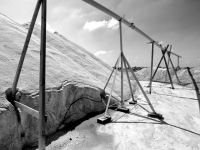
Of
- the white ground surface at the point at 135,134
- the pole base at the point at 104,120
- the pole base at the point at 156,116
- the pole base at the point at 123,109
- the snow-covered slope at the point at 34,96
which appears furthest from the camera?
the pole base at the point at 123,109

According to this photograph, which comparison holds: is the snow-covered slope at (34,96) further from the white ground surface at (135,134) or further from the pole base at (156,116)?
the pole base at (156,116)

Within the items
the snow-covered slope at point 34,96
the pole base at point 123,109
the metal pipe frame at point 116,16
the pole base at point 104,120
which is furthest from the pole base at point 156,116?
the metal pipe frame at point 116,16

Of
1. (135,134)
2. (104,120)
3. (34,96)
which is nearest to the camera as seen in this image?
(34,96)

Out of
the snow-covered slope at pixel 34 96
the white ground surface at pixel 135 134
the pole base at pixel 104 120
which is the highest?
the snow-covered slope at pixel 34 96

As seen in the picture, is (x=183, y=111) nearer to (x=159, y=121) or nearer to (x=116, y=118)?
(x=159, y=121)

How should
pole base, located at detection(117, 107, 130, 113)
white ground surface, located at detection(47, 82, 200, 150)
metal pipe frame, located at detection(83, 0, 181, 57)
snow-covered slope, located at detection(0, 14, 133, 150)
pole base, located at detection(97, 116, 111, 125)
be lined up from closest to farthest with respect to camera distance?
snow-covered slope, located at detection(0, 14, 133, 150), white ground surface, located at detection(47, 82, 200, 150), metal pipe frame, located at detection(83, 0, 181, 57), pole base, located at detection(97, 116, 111, 125), pole base, located at detection(117, 107, 130, 113)

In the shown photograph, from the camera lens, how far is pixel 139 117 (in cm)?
590

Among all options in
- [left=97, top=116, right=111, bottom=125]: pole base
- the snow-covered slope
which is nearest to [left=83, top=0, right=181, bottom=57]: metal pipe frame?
→ the snow-covered slope

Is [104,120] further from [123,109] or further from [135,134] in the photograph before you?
[123,109]

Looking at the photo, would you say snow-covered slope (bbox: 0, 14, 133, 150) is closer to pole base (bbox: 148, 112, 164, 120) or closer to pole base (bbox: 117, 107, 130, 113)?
pole base (bbox: 117, 107, 130, 113)

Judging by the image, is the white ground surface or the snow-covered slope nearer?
the snow-covered slope

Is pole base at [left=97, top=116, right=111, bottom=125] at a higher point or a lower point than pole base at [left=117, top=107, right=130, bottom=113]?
lower

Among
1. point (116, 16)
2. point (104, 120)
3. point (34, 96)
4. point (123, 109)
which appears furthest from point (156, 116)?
point (34, 96)

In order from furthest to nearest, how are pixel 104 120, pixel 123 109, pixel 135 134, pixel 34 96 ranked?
1. pixel 123 109
2. pixel 104 120
3. pixel 135 134
4. pixel 34 96
